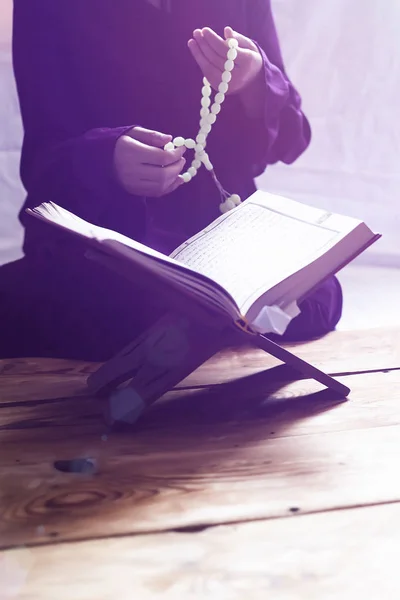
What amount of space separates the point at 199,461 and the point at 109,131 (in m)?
0.47

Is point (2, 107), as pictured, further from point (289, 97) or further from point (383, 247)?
point (383, 247)

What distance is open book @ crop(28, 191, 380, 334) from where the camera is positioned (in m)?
0.65

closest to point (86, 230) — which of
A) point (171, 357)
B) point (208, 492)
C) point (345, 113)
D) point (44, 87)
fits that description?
point (171, 357)

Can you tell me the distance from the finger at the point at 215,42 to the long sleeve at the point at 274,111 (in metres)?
0.11

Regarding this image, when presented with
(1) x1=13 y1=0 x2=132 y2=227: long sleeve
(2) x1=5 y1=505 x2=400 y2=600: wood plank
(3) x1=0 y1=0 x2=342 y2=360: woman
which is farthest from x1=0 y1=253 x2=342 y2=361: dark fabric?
(2) x1=5 y1=505 x2=400 y2=600: wood plank

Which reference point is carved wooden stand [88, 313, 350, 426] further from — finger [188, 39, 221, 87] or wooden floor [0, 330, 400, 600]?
finger [188, 39, 221, 87]

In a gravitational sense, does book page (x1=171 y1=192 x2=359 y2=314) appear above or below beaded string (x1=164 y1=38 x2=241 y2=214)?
below

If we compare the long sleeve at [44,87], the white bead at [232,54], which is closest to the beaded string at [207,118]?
the white bead at [232,54]

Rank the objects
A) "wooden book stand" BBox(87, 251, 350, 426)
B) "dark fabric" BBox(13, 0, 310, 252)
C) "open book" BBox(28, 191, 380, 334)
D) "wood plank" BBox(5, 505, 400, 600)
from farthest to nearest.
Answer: "dark fabric" BBox(13, 0, 310, 252), "wooden book stand" BBox(87, 251, 350, 426), "open book" BBox(28, 191, 380, 334), "wood plank" BBox(5, 505, 400, 600)

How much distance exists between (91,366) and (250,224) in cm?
33

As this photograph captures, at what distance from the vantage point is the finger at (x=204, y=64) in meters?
0.91

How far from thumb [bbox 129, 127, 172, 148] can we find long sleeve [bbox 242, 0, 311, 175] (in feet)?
0.76

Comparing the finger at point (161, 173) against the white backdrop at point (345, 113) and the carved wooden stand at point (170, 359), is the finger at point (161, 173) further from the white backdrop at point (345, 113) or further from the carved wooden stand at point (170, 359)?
the white backdrop at point (345, 113)

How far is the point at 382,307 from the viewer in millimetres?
1242
